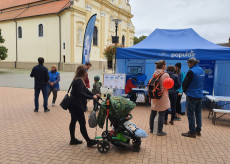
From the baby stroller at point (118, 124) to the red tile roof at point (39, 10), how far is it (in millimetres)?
26798

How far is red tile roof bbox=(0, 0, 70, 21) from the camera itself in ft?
92.0

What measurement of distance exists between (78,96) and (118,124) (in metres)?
0.94

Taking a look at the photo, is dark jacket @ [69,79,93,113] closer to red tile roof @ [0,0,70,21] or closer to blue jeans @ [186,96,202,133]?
blue jeans @ [186,96,202,133]

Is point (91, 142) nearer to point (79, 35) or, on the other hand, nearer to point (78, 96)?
point (78, 96)

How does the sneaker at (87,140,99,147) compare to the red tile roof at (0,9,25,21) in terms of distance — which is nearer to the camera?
the sneaker at (87,140,99,147)

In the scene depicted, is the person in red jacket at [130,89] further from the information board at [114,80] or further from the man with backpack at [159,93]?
the man with backpack at [159,93]

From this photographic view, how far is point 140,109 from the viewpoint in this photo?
24.6 ft

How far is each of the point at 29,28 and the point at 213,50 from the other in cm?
3084

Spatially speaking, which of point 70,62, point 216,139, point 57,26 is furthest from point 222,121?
point 57,26

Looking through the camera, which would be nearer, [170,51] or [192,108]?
[192,108]

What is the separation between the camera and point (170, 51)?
7.06 metres

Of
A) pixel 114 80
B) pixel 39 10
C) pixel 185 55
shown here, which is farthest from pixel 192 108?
pixel 39 10

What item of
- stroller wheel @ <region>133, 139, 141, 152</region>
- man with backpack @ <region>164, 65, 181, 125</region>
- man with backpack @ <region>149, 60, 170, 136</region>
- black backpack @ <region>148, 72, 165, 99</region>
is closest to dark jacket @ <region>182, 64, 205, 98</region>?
man with backpack @ <region>149, 60, 170, 136</region>

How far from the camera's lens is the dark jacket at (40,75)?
6375 mm
